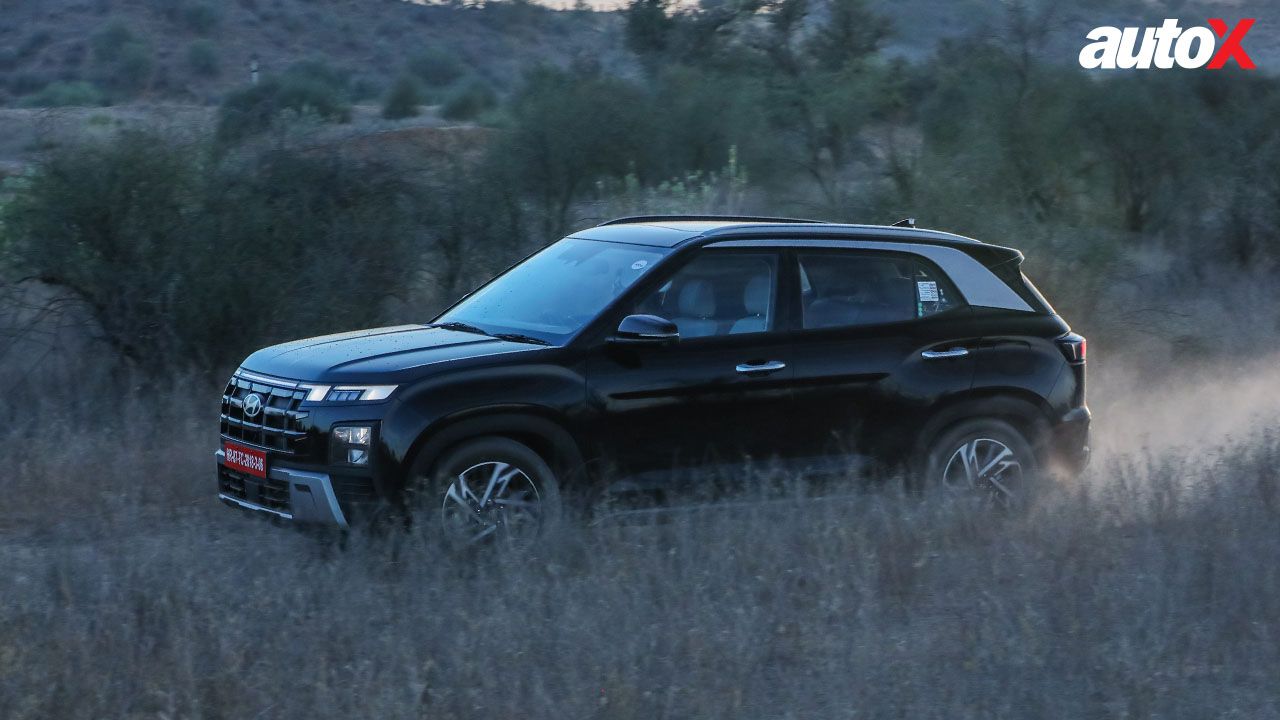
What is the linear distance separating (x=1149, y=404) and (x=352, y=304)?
6150mm

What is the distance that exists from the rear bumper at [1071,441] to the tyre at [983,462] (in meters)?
0.14

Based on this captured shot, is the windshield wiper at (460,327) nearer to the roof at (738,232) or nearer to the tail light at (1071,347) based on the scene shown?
the roof at (738,232)

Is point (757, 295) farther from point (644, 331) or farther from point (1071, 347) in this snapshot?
point (1071, 347)

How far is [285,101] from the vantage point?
35938mm

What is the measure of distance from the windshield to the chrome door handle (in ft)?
4.72

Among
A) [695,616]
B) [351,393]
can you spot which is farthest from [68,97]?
[695,616]

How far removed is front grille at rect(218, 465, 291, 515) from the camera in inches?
268

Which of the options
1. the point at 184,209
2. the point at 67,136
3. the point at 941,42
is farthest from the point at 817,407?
the point at 941,42

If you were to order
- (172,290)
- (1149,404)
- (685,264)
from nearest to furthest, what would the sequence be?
1. (685,264)
2. (172,290)
3. (1149,404)

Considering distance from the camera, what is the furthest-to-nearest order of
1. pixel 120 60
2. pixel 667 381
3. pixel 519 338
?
pixel 120 60, pixel 519 338, pixel 667 381

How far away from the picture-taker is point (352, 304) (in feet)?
38.4

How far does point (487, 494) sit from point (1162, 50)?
77.8 ft

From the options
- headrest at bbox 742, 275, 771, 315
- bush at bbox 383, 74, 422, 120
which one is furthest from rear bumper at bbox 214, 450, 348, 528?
bush at bbox 383, 74, 422, 120

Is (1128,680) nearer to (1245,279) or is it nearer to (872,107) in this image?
(1245,279)
